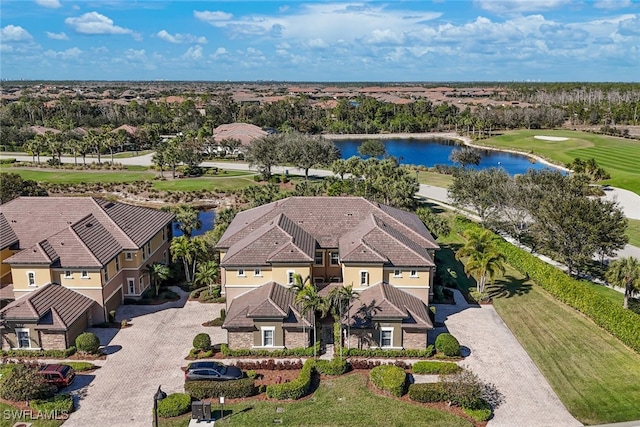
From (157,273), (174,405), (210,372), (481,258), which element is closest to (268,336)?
(210,372)

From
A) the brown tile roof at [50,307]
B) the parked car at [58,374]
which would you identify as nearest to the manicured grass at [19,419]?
the parked car at [58,374]

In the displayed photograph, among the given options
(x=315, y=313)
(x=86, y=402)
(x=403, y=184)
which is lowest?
(x=86, y=402)

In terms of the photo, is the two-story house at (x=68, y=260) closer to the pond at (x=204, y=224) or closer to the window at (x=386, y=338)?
the pond at (x=204, y=224)

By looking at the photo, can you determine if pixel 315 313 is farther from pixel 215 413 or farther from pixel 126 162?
pixel 126 162

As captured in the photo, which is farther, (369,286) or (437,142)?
(437,142)

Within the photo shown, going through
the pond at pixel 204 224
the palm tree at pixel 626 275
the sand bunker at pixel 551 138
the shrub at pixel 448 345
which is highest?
the sand bunker at pixel 551 138

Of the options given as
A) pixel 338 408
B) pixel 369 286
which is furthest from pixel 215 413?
pixel 369 286

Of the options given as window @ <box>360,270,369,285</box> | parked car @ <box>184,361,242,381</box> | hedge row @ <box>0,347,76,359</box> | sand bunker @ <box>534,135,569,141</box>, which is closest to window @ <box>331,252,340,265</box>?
window @ <box>360,270,369,285</box>
